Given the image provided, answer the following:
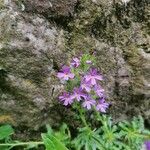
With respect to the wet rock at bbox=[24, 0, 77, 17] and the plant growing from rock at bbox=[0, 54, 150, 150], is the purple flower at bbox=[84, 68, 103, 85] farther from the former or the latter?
the wet rock at bbox=[24, 0, 77, 17]

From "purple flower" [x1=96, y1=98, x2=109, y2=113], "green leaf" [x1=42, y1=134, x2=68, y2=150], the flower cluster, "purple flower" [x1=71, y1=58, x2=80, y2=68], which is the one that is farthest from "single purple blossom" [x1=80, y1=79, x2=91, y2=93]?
"green leaf" [x1=42, y1=134, x2=68, y2=150]

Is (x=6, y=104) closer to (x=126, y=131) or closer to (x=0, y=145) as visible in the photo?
(x=0, y=145)

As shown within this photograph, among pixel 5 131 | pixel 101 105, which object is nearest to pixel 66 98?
pixel 101 105

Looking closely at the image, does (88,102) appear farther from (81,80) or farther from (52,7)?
(52,7)

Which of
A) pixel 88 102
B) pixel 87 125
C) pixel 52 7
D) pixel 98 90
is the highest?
pixel 52 7

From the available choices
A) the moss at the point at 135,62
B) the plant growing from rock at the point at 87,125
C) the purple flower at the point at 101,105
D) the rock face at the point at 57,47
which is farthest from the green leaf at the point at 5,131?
the moss at the point at 135,62

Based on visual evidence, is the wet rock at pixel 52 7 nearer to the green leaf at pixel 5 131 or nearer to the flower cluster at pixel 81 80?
the flower cluster at pixel 81 80

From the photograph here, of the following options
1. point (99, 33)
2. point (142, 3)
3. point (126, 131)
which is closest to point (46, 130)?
point (126, 131)

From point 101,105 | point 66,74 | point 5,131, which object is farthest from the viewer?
point 101,105
